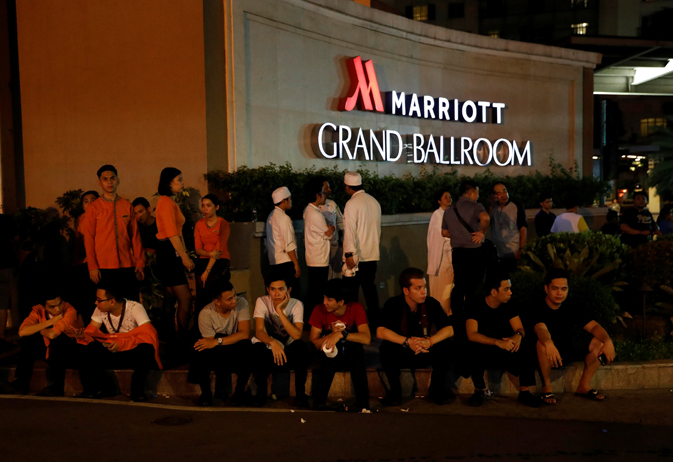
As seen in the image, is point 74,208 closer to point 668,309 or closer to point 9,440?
point 9,440

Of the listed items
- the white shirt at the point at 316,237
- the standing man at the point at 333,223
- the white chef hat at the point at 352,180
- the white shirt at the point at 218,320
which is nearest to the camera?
the white shirt at the point at 218,320

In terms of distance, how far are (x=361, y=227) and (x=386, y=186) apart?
2.95 metres

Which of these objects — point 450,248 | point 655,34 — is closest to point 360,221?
point 450,248

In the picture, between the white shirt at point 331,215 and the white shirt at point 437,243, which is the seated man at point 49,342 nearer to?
the white shirt at point 331,215

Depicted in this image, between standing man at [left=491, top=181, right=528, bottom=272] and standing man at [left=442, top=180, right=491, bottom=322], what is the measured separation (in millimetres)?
1474

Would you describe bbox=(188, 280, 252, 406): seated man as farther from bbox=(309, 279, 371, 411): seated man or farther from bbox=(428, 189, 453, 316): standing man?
bbox=(428, 189, 453, 316): standing man

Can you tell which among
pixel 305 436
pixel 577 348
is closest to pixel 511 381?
pixel 577 348

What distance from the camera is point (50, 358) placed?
6.82 meters

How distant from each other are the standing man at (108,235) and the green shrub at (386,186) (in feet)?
7.57

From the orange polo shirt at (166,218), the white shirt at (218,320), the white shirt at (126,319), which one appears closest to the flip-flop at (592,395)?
the white shirt at (218,320)

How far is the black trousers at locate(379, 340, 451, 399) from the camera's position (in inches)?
251

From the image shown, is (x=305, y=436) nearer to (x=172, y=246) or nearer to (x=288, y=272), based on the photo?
(x=172, y=246)

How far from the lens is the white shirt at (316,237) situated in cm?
862

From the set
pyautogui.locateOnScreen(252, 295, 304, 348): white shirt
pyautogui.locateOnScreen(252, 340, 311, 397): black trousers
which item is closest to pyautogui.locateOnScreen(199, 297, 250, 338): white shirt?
pyautogui.locateOnScreen(252, 295, 304, 348): white shirt
